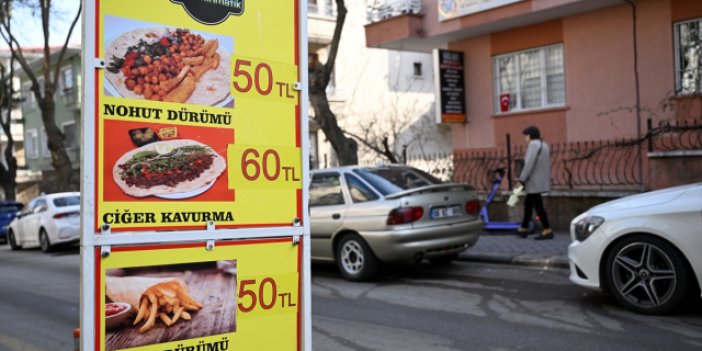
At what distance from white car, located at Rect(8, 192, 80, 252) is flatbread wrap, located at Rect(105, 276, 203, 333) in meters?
14.7

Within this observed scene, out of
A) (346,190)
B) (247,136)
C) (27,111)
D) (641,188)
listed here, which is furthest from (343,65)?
(27,111)

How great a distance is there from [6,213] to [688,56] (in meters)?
20.8

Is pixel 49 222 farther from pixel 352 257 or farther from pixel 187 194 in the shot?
pixel 187 194

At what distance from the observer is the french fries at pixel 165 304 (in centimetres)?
263

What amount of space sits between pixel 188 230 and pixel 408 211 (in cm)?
587

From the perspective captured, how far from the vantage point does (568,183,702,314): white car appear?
581 cm

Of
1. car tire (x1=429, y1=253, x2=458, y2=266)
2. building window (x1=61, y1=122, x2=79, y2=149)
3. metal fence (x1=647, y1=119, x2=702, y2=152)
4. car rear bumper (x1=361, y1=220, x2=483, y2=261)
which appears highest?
building window (x1=61, y1=122, x2=79, y2=149)

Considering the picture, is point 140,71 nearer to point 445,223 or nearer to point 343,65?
point 445,223

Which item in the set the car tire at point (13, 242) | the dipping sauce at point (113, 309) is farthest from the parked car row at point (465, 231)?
the car tire at point (13, 242)

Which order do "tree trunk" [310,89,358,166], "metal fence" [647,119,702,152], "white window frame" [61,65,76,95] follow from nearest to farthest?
"metal fence" [647,119,702,152], "tree trunk" [310,89,358,166], "white window frame" [61,65,76,95]

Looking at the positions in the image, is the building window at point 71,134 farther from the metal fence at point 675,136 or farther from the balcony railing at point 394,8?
the metal fence at point 675,136

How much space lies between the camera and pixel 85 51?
2488 millimetres

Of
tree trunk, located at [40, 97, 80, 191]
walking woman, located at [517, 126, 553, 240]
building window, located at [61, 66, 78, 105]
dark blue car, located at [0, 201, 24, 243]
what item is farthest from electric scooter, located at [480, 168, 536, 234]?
building window, located at [61, 66, 78, 105]

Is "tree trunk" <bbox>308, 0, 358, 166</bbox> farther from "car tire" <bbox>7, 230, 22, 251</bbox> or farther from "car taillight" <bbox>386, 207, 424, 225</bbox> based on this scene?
"car tire" <bbox>7, 230, 22, 251</bbox>
